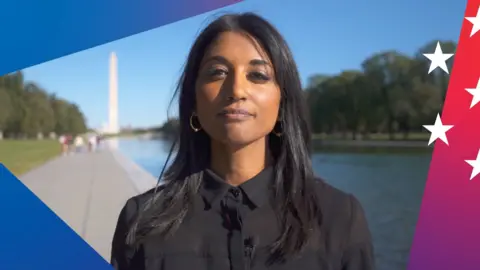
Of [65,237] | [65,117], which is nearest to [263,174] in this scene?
[65,237]

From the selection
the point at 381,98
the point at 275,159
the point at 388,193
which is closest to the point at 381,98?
the point at 381,98

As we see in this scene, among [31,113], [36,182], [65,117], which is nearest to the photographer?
[36,182]

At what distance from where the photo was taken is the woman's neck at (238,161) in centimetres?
116

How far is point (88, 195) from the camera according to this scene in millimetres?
9695

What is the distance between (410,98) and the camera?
87.1ft

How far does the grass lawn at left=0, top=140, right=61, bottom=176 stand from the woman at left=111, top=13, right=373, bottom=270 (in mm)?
14465

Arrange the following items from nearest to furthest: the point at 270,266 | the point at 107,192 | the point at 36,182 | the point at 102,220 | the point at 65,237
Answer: the point at 270,266, the point at 65,237, the point at 102,220, the point at 107,192, the point at 36,182

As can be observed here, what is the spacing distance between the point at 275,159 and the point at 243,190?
5.3 inches

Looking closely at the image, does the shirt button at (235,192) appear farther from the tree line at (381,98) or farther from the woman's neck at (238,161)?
the tree line at (381,98)

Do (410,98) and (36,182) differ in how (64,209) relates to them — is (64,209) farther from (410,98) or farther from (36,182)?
(410,98)

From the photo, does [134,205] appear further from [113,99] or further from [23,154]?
[113,99]

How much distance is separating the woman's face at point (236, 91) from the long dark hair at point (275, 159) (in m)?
0.03

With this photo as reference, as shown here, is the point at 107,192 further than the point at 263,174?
Yes

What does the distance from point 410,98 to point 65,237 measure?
24.5 meters
